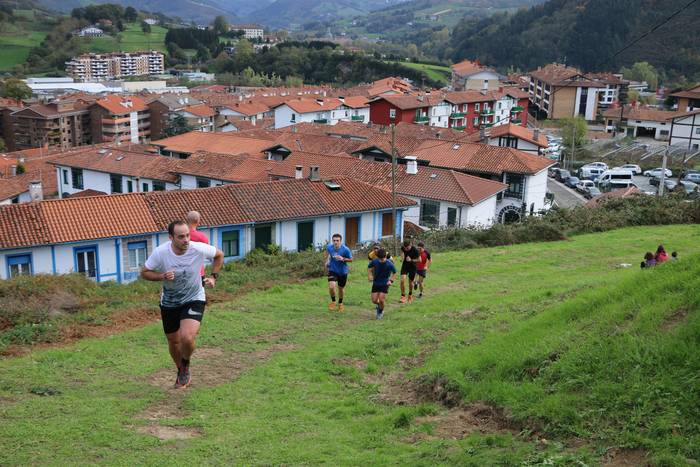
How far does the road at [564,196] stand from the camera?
51.4 m

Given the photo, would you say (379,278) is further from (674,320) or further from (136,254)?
(136,254)

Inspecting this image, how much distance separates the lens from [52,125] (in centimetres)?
10150

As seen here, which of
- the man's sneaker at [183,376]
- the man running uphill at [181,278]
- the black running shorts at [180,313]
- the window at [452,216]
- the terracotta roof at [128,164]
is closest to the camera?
the man running uphill at [181,278]

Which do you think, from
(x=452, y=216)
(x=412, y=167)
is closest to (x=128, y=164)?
(x=412, y=167)

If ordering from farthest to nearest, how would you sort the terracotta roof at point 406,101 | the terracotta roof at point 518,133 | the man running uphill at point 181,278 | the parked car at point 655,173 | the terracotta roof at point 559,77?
the terracotta roof at point 559,77 < the terracotta roof at point 406,101 < the parked car at point 655,173 < the terracotta roof at point 518,133 < the man running uphill at point 181,278

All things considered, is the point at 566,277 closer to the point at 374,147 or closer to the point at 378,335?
the point at 378,335

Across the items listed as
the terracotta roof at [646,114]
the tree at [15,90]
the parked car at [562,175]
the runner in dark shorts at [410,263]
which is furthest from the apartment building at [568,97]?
the tree at [15,90]

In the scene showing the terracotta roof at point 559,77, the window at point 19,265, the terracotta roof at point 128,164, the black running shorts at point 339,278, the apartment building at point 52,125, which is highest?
the terracotta roof at point 559,77

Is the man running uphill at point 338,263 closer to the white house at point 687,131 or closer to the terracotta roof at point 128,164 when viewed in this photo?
the terracotta roof at point 128,164

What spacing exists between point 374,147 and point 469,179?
10137mm

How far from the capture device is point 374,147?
159ft

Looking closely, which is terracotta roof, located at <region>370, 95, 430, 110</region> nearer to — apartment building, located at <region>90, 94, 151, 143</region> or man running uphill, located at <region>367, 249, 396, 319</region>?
apartment building, located at <region>90, 94, 151, 143</region>

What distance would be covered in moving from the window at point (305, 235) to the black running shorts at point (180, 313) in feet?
71.6

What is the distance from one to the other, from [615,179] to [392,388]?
53.6 meters
